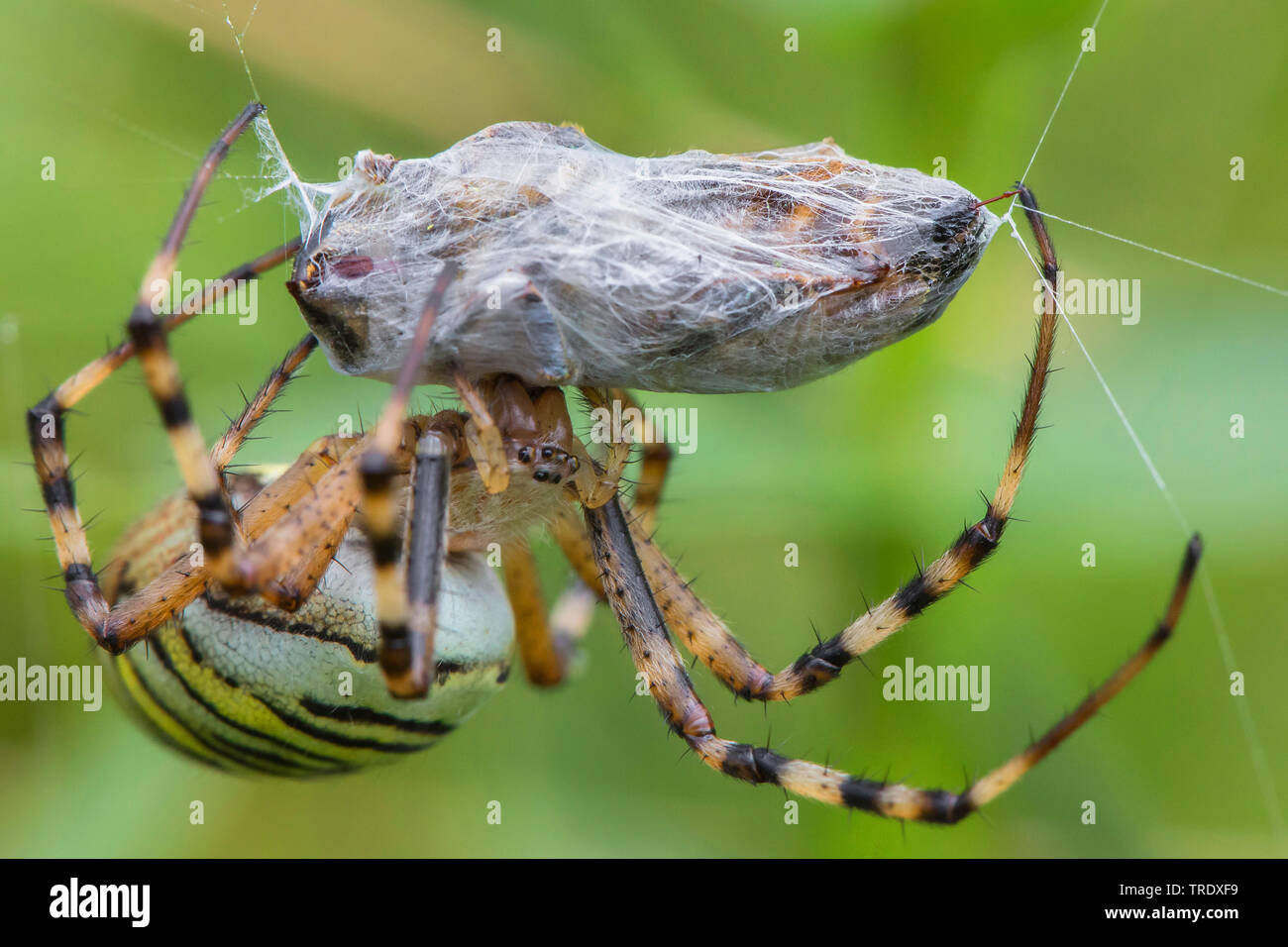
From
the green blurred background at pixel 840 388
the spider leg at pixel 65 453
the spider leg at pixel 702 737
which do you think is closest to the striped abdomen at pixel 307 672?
the spider leg at pixel 65 453

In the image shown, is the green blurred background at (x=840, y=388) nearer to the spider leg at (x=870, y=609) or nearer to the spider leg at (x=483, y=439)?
the spider leg at (x=870, y=609)

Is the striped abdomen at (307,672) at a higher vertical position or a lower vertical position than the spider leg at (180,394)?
lower

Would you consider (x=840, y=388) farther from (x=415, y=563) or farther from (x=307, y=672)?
(x=307, y=672)

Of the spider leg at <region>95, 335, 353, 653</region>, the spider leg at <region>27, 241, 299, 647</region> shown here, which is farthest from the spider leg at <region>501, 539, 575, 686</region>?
the spider leg at <region>27, 241, 299, 647</region>

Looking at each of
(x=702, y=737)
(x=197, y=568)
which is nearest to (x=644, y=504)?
(x=702, y=737)

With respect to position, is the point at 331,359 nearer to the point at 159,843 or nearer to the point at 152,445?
the point at 152,445

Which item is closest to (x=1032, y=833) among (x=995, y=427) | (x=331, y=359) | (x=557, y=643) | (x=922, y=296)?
(x=995, y=427)
